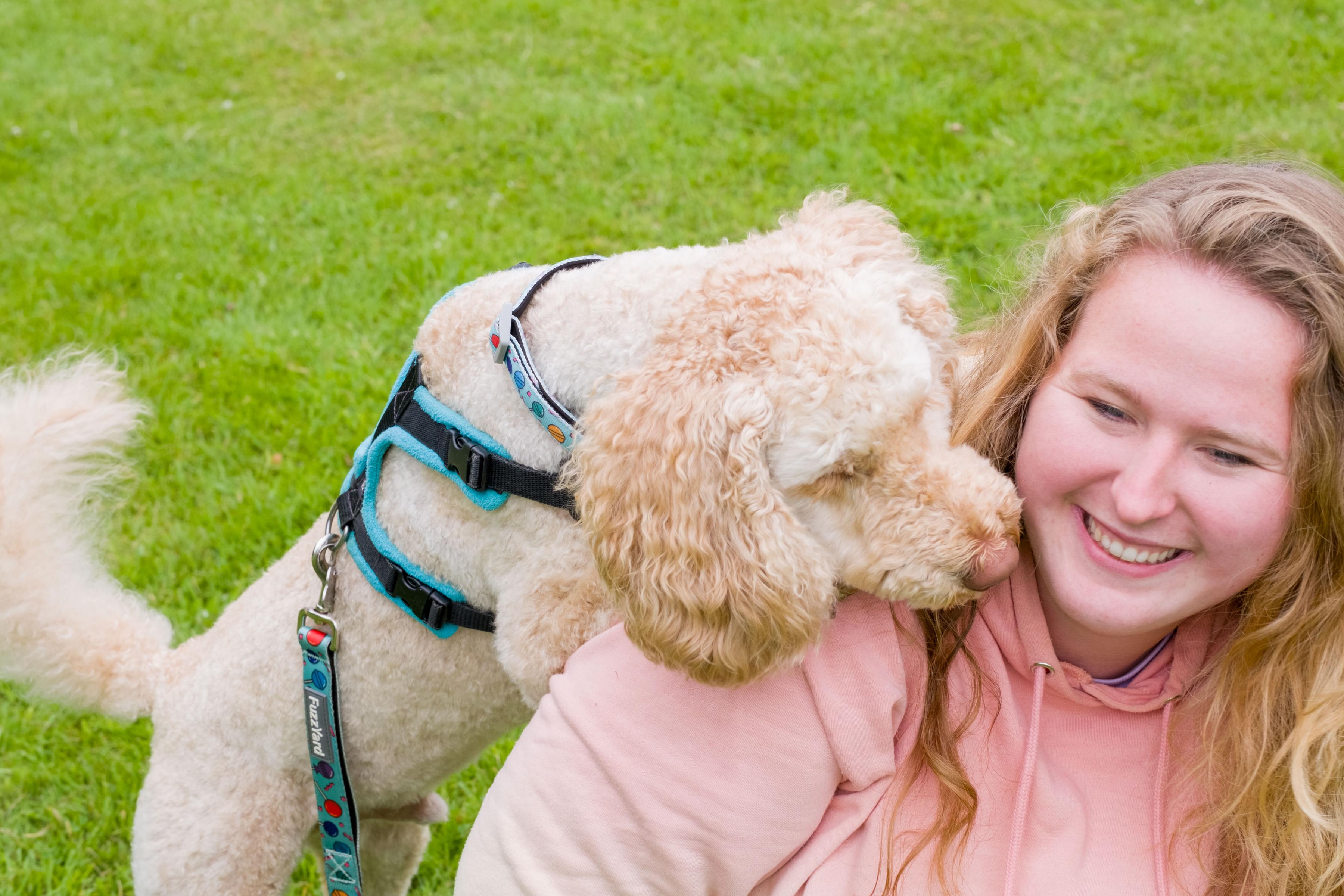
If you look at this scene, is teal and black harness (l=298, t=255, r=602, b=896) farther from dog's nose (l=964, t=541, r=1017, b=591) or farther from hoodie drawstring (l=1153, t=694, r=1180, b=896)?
hoodie drawstring (l=1153, t=694, r=1180, b=896)

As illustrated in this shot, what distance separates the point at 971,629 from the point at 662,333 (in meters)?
0.77

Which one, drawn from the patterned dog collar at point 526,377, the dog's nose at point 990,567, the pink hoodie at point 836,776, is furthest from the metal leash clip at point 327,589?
the dog's nose at point 990,567

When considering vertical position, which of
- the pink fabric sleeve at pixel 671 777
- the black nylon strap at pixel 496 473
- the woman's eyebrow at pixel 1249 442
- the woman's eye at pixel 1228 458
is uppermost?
the woman's eyebrow at pixel 1249 442

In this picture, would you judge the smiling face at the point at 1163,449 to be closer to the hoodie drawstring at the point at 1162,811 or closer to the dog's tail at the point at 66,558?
the hoodie drawstring at the point at 1162,811

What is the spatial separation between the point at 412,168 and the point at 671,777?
4.88 metres

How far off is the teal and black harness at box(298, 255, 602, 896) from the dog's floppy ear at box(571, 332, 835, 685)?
254mm

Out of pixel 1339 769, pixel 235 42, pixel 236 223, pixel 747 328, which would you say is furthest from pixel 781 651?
pixel 235 42

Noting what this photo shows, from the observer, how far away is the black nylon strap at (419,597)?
211cm

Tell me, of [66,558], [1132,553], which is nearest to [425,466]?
[66,558]

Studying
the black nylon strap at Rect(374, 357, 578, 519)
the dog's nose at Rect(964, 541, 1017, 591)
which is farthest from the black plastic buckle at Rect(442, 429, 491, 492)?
the dog's nose at Rect(964, 541, 1017, 591)

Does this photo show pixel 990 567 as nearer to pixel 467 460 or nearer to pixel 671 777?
pixel 671 777

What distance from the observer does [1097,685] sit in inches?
70.4

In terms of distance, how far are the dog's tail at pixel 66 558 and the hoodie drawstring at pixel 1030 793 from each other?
1.89 metres

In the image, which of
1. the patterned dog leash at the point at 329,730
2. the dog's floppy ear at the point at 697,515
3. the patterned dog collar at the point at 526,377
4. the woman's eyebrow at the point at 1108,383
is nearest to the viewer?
the woman's eyebrow at the point at 1108,383
